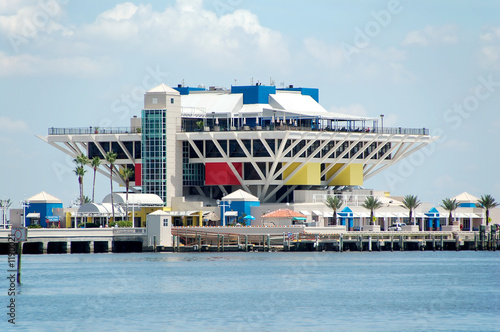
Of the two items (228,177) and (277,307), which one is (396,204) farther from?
(277,307)

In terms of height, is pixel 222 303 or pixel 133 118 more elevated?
pixel 133 118

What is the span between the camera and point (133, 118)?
15675 centimetres

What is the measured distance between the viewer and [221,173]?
147250mm

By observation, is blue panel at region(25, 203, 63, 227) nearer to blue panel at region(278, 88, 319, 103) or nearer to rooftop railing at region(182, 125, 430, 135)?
rooftop railing at region(182, 125, 430, 135)

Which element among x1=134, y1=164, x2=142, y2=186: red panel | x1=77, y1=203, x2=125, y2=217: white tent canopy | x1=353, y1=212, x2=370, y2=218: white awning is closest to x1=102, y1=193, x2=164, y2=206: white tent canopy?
x1=77, y1=203, x2=125, y2=217: white tent canopy

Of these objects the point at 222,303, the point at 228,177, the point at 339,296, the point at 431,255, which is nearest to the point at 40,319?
the point at 222,303

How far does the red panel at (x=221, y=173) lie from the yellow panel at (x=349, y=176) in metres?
14.4

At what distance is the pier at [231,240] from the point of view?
4911 inches

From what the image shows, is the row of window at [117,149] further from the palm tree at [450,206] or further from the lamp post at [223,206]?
the palm tree at [450,206]

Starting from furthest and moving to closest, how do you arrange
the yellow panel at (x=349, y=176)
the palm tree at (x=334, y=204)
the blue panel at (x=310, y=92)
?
1. the blue panel at (x=310, y=92)
2. the yellow panel at (x=349, y=176)
3. the palm tree at (x=334, y=204)

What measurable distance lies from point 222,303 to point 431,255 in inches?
2479

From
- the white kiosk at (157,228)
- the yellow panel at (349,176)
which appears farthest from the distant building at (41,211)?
the yellow panel at (349,176)

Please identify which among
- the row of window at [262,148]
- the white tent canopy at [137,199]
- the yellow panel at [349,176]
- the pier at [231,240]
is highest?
the row of window at [262,148]

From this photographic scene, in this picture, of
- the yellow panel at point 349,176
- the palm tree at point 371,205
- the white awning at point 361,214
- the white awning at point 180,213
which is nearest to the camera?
the white awning at point 180,213
